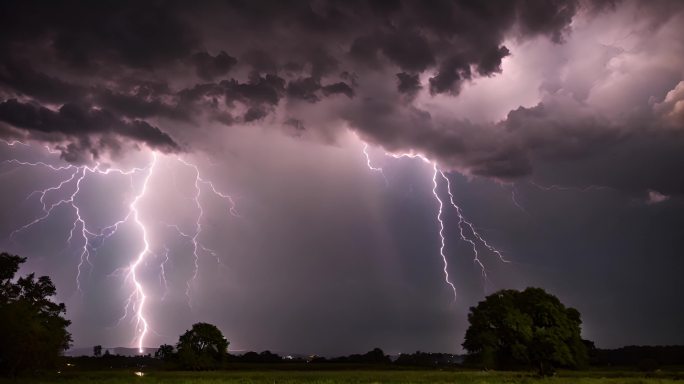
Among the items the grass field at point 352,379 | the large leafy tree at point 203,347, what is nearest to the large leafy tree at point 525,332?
the grass field at point 352,379

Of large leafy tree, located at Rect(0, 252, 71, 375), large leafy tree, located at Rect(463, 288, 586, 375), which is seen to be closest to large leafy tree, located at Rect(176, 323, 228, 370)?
large leafy tree, located at Rect(0, 252, 71, 375)

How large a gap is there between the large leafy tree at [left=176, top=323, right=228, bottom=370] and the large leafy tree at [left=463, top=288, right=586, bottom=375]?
39339 mm

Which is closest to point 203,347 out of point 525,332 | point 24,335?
Answer: point 24,335

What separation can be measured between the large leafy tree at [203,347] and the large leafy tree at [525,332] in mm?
39339

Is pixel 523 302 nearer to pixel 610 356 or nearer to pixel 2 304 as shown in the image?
pixel 2 304

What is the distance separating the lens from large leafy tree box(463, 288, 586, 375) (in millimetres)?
52594

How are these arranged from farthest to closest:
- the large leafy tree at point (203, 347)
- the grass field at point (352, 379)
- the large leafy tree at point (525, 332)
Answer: the large leafy tree at point (203, 347), the large leafy tree at point (525, 332), the grass field at point (352, 379)

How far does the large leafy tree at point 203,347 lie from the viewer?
80.0m

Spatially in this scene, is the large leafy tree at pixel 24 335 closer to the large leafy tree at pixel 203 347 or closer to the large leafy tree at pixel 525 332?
the large leafy tree at pixel 203 347

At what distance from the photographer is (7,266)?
175 ft

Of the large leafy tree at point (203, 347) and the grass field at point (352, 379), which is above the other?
the large leafy tree at point (203, 347)

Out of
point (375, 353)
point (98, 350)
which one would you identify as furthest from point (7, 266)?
point (98, 350)

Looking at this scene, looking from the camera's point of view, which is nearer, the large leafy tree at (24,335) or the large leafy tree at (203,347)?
the large leafy tree at (24,335)

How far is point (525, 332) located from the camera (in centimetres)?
5362
